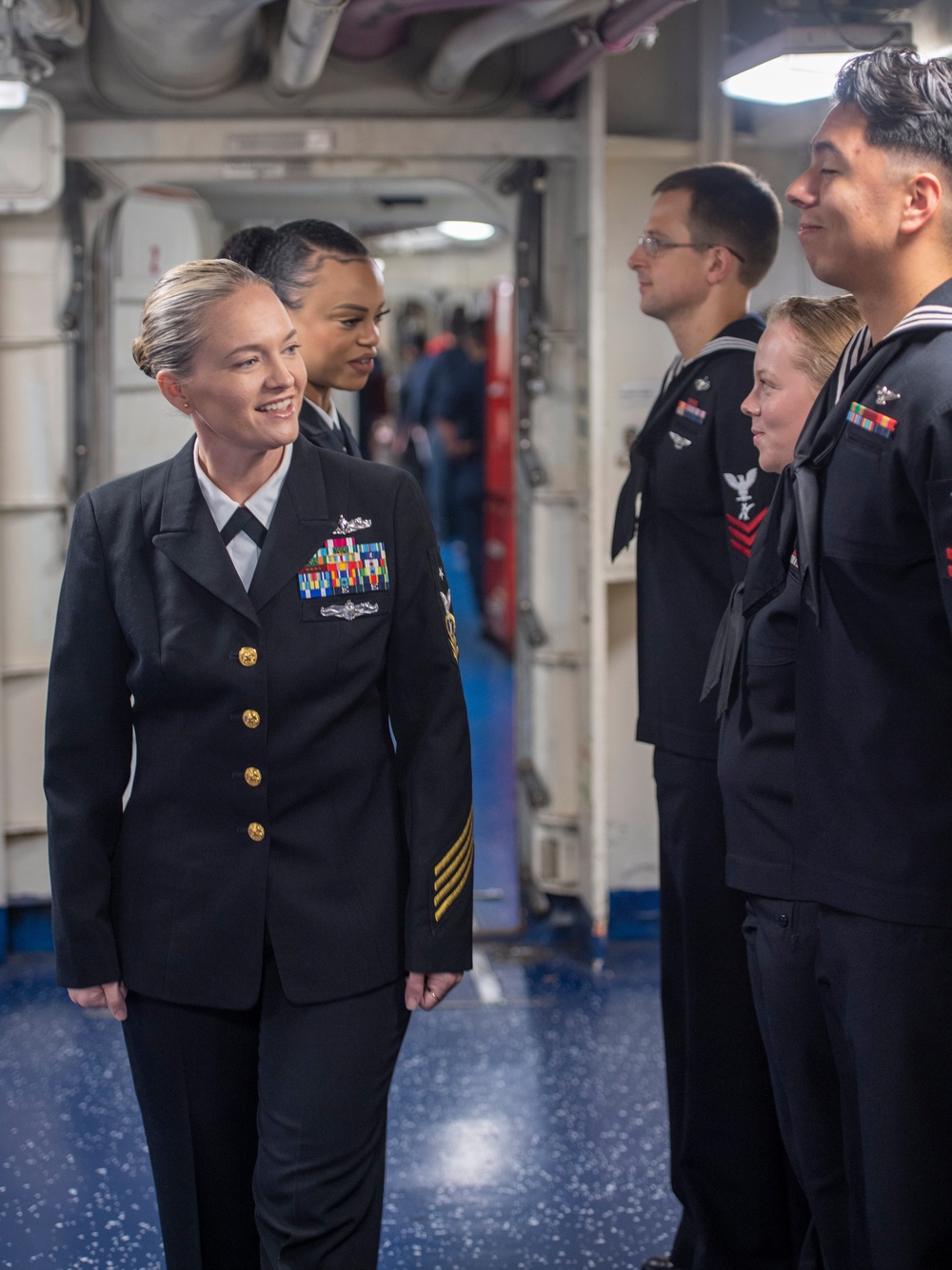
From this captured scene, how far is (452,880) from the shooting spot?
210cm

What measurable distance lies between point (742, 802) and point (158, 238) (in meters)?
3.71

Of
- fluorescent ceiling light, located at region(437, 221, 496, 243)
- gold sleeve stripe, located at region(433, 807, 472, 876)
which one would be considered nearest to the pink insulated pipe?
gold sleeve stripe, located at region(433, 807, 472, 876)

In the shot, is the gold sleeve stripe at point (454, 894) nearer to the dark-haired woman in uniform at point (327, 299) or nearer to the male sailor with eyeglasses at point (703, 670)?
the male sailor with eyeglasses at point (703, 670)

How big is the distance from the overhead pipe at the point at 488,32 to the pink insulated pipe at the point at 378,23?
5 cm

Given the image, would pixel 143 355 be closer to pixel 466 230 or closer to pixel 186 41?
pixel 186 41

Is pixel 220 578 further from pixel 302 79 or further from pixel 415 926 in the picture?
pixel 302 79

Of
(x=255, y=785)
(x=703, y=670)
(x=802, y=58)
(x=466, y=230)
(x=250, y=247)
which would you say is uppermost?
(x=466, y=230)

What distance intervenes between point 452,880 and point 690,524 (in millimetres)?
955

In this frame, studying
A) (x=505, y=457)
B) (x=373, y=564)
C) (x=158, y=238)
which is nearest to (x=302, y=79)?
(x=158, y=238)

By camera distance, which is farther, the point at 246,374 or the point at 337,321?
the point at 337,321

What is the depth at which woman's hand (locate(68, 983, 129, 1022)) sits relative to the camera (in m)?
2.05

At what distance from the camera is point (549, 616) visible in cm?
472

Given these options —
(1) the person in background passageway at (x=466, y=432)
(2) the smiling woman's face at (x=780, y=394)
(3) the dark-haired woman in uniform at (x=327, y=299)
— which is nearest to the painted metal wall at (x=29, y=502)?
(3) the dark-haired woman in uniform at (x=327, y=299)

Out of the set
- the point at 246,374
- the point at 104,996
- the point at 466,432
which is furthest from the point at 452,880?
the point at 466,432
